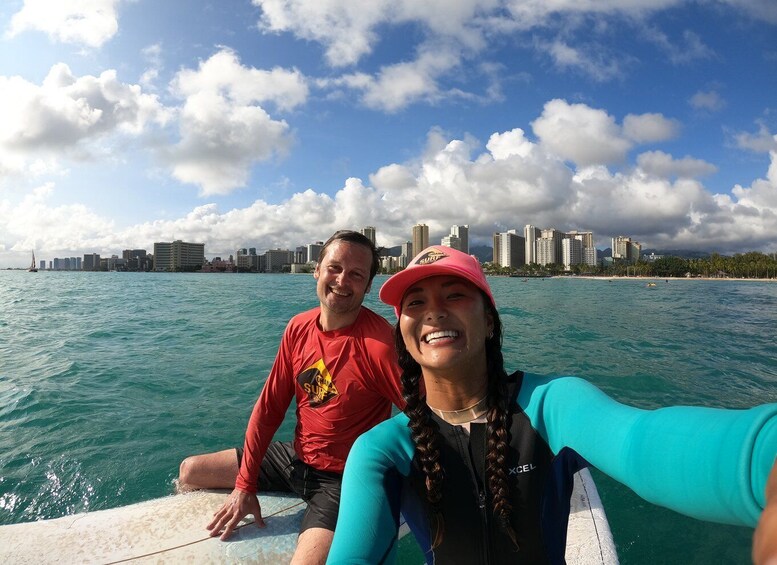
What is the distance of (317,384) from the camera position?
3.19m

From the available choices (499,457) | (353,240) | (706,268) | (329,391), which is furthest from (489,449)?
(706,268)

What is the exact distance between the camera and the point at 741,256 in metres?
140

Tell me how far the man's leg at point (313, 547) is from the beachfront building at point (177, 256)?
671 feet

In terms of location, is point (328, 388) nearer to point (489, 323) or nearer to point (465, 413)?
point (465, 413)

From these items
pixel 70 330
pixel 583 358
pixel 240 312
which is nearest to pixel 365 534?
pixel 583 358

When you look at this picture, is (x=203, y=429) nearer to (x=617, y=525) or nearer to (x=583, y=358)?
(x=617, y=525)

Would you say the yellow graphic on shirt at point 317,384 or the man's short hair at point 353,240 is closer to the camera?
the yellow graphic on shirt at point 317,384

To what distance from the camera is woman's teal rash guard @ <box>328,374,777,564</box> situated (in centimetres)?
111

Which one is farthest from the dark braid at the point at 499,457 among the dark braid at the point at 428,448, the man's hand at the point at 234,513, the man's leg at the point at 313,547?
the man's hand at the point at 234,513

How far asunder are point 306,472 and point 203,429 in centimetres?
501

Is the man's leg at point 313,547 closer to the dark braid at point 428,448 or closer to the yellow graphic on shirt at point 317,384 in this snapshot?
the yellow graphic on shirt at point 317,384

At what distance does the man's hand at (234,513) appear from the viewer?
10.1 ft

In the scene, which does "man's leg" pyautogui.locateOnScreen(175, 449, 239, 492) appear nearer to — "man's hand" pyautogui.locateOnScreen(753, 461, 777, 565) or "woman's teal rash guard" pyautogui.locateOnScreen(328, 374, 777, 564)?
"woman's teal rash guard" pyautogui.locateOnScreen(328, 374, 777, 564)

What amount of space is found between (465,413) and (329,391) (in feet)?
4.92
